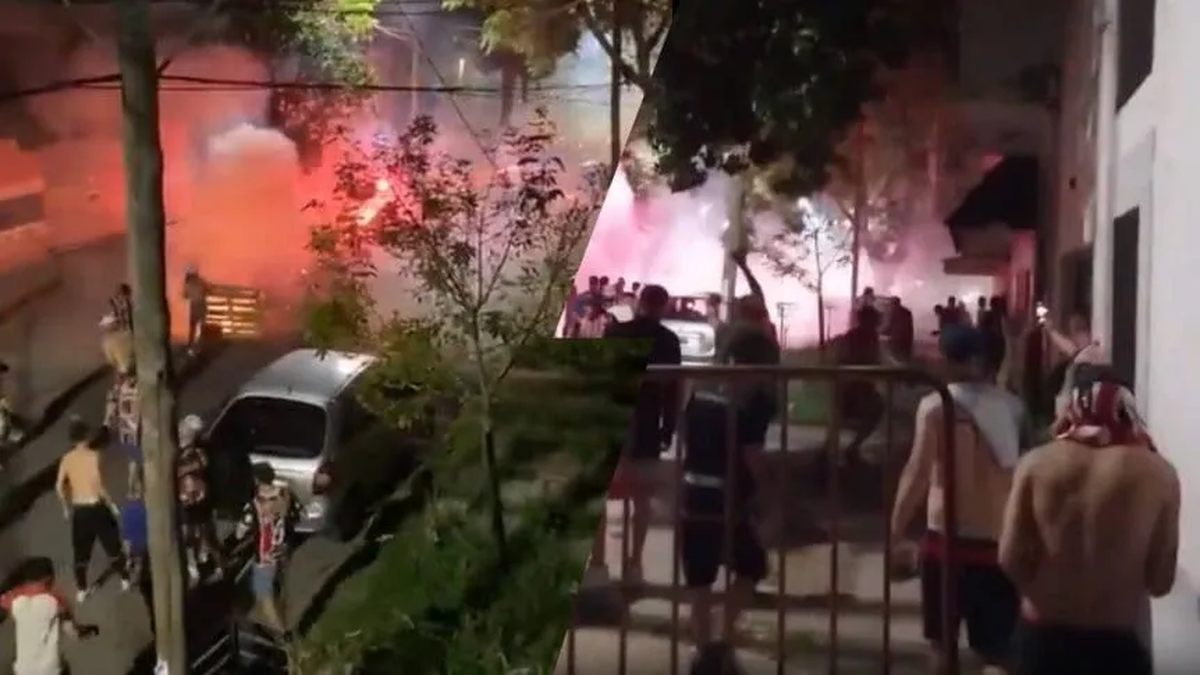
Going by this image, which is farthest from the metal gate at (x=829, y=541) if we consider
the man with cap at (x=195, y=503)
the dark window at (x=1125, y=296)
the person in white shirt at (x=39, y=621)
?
the person in white shirt at (x=39, y=621)

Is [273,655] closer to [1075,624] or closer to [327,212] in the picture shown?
[327,212]

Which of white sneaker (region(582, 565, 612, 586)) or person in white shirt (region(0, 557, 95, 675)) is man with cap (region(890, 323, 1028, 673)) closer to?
white sneaker (region(582, 565, 612, 586))

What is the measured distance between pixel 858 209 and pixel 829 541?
0.23 m

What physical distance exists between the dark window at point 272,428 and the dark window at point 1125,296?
0.64m

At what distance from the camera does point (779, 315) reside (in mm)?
890

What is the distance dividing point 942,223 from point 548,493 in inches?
16.3

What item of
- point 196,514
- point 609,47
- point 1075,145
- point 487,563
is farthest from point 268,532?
point 1075,145

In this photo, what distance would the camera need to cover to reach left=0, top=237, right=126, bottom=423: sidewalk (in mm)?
1079

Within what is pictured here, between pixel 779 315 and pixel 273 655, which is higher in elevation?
pixel 779 315

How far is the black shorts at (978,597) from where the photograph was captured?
0.81m

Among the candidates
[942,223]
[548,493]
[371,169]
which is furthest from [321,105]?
[942,223]

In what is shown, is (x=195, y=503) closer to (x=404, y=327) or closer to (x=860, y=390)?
(x=404, y=327)

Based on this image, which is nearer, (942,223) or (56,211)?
(942,223)

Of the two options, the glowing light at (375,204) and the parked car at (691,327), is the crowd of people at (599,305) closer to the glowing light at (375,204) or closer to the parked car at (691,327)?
the parked car at (691,327)
